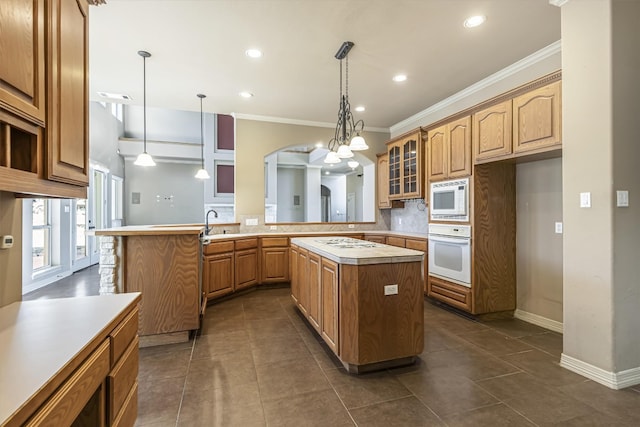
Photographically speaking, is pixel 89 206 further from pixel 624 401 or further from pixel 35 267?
pixel 624 401

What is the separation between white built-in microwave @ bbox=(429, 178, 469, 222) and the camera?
3.54m

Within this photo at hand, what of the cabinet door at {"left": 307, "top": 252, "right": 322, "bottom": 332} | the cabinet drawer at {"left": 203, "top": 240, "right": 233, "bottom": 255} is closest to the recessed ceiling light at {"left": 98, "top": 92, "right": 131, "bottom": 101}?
the cabinet drawer at {"left": 203, "top": 240, "right": 233, "bottom": 255}

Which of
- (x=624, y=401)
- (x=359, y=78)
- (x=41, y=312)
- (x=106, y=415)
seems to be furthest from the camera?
(x=359, y=78)

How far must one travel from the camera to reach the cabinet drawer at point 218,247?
3948mm

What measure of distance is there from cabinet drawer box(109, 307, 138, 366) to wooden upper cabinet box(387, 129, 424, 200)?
390 cm

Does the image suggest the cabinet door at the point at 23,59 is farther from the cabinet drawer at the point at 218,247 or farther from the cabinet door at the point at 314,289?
the cabinet drawer at the point at 218,247

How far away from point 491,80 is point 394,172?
1.92 metres

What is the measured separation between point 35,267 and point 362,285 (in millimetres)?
5938

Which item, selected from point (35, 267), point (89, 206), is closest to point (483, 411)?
point (35, 267)

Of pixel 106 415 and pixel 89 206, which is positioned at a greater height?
pixel 89 206

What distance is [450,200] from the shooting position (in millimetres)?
3758

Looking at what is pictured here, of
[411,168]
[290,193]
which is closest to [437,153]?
[411,168]

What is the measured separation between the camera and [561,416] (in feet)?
5.97

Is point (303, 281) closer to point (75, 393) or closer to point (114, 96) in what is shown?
point (75, 393)
